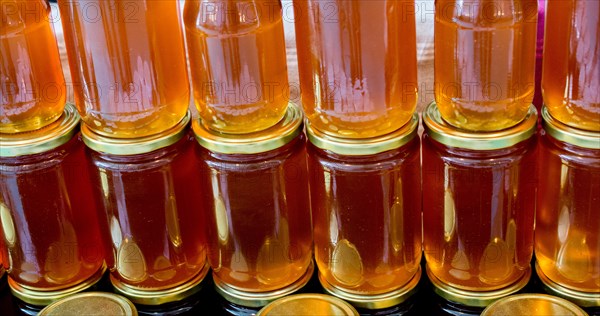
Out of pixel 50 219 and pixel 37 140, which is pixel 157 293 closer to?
pixel 50 219

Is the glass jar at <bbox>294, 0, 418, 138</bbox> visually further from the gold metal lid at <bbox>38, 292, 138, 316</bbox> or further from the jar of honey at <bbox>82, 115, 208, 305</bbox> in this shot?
the gold metal lid at <bbox>38, 292, 138, 316</bbox>

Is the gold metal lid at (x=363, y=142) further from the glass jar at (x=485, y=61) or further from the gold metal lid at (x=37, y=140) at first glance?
the gold metal lid at (x=37, y=140)

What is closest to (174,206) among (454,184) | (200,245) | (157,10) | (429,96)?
(200,245)

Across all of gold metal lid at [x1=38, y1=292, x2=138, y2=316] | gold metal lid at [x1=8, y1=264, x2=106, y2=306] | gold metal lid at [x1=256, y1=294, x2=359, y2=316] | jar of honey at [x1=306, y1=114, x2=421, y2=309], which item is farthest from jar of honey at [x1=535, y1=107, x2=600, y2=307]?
gold metal lid at [x1=8, y1=264, x2=106, y2=306]

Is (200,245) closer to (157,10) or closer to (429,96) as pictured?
(157,10)

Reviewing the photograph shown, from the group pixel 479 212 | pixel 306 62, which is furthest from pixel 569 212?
pixel 306 62

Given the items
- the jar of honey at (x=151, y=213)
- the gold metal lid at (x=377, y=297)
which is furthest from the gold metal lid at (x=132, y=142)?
the gold metal lid at (x=377, y=297)
